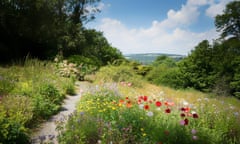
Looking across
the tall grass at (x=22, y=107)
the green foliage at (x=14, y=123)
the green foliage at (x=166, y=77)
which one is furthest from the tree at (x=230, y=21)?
the green foliage at (x=14, y=123)

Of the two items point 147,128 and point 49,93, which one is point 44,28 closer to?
point 49,93

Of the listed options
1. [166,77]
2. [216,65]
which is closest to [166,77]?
[166,77]

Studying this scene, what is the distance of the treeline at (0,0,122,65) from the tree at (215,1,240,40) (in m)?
13.5

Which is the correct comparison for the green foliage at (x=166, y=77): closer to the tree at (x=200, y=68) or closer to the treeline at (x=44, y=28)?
the tree at (x=200, y=68)

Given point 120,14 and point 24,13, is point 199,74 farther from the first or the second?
point 24,13

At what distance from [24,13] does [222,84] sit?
1598 centimetres

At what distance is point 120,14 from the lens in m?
9.49

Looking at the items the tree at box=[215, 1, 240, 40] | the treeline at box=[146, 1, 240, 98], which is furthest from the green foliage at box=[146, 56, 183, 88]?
the tree at box=[215, 1, 240, 40]

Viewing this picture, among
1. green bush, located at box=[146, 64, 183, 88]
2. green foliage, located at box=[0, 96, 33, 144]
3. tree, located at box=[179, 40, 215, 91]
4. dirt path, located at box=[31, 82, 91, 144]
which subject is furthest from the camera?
green bush, located at box=[146, 64, 183, 88]

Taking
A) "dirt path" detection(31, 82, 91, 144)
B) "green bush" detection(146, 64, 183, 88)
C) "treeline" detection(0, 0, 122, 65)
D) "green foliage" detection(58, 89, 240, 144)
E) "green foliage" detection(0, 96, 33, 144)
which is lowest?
"green bush" detection(146, 64, 183, 88)

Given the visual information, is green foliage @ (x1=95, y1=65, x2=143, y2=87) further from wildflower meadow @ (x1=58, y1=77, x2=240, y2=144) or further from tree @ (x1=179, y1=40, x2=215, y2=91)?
tree @ (x1=179, y1=40, x2=215, y2=91)

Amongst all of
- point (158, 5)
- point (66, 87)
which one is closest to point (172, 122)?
point (66, 87)

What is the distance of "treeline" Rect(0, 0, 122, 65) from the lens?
38.7ft

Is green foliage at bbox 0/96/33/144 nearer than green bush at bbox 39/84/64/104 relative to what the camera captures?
Yes
